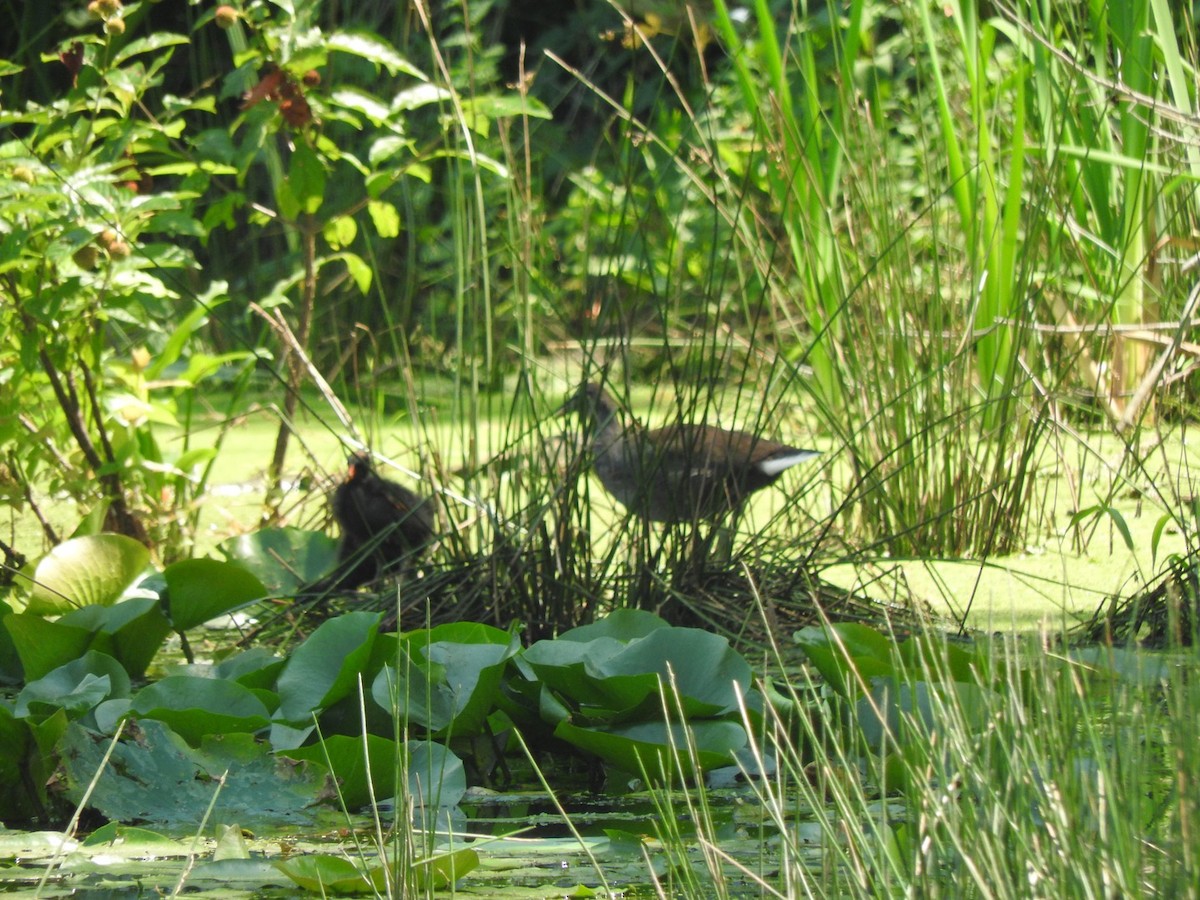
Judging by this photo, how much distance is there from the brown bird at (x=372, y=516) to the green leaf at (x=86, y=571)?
0.44 meters

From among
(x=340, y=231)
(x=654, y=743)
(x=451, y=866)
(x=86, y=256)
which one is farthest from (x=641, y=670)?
(x=340, y=231)

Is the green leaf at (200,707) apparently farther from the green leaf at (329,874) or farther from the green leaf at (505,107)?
the green leaf at (505,107)

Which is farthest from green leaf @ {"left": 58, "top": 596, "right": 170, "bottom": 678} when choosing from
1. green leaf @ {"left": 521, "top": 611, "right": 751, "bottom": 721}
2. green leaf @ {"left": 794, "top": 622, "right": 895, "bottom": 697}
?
green leaf @ {"left": 794, "top": 622, "right": 895, "bottom": 697}

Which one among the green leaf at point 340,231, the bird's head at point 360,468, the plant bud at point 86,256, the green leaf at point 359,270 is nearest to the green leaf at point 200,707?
the bird's head at point 360,468

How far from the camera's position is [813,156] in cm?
278

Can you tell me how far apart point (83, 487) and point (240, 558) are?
0.40m

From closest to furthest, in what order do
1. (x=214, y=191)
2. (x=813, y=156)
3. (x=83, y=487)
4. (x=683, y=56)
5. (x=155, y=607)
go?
(x=155, y=607)
(x=83, y=487)
(x=813, y=156)
(x=214, y=191)
(x=683, y=56)

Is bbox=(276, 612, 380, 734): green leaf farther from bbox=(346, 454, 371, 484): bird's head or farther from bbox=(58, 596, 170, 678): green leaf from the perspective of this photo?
bbox=(346, 454, 371, 484): bird's head

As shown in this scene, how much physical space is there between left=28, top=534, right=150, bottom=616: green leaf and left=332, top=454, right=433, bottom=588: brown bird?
44 cm

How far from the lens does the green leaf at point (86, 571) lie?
6.44ft

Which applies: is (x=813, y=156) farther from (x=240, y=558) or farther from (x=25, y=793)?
(x=25, y=793)

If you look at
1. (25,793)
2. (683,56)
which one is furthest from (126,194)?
(683,56)

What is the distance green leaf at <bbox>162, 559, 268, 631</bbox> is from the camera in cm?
187

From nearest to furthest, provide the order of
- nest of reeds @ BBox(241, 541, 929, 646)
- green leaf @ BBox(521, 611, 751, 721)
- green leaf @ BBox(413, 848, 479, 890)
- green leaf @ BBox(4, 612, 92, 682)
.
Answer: green leaf @ BBox(413, 848, 479, 890)
green leaf @ BBox(521, 611, 751, 721)
green leaf @ BBox(4, 612, 92, 682)
nest of reeds @ BBox(241, 541, 929, 646)
